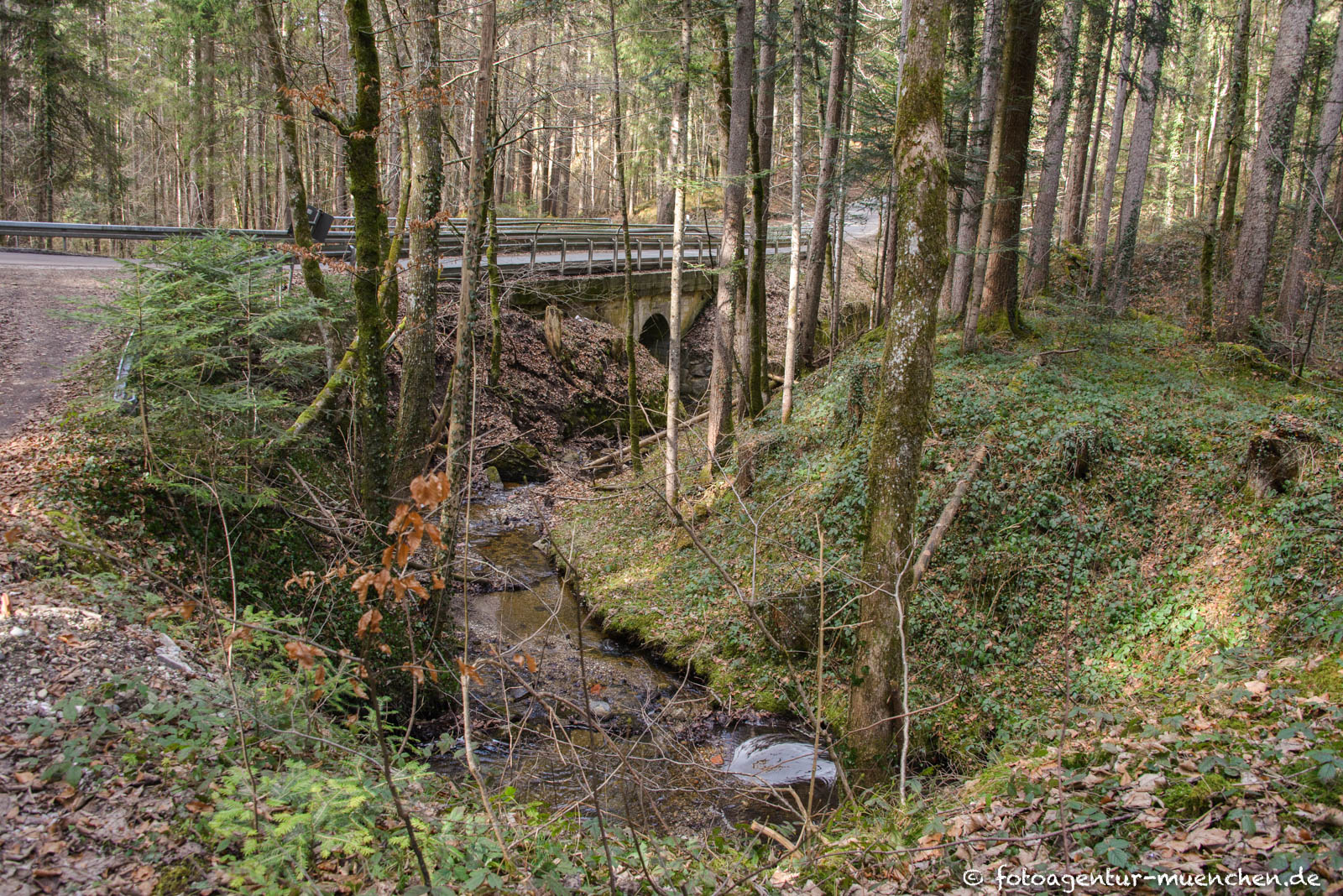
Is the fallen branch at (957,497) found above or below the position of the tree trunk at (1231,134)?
below

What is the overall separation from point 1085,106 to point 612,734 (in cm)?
2062

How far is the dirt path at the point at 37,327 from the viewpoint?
301 inches

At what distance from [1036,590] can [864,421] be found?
12.1 ft

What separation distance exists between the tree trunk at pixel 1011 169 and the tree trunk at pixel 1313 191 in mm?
3869

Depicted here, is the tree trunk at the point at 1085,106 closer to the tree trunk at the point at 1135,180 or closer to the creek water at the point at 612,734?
the tree trunk at the point at 1135,180

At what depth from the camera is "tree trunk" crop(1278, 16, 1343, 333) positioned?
1105cm

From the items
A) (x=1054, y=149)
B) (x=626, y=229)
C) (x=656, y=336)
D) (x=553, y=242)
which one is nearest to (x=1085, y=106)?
(x=1054, y=149)

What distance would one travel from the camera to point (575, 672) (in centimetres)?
848

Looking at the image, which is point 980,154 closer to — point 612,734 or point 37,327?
point 612,734

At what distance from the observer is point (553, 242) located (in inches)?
731

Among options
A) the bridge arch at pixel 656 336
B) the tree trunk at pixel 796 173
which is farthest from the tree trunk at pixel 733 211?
the bridge arch at pixel 656 336

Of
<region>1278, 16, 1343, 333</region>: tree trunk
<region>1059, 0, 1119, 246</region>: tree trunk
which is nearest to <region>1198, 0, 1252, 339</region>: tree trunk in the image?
<region>1278, 16, 1343, 333</region>: tree trunk

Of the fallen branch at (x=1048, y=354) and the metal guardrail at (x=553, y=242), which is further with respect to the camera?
the metal guardrail at (x=553, y=242)

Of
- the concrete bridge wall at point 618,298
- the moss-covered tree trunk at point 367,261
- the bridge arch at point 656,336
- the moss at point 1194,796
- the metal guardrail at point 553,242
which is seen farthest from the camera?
the bridge arch at point 656,336
